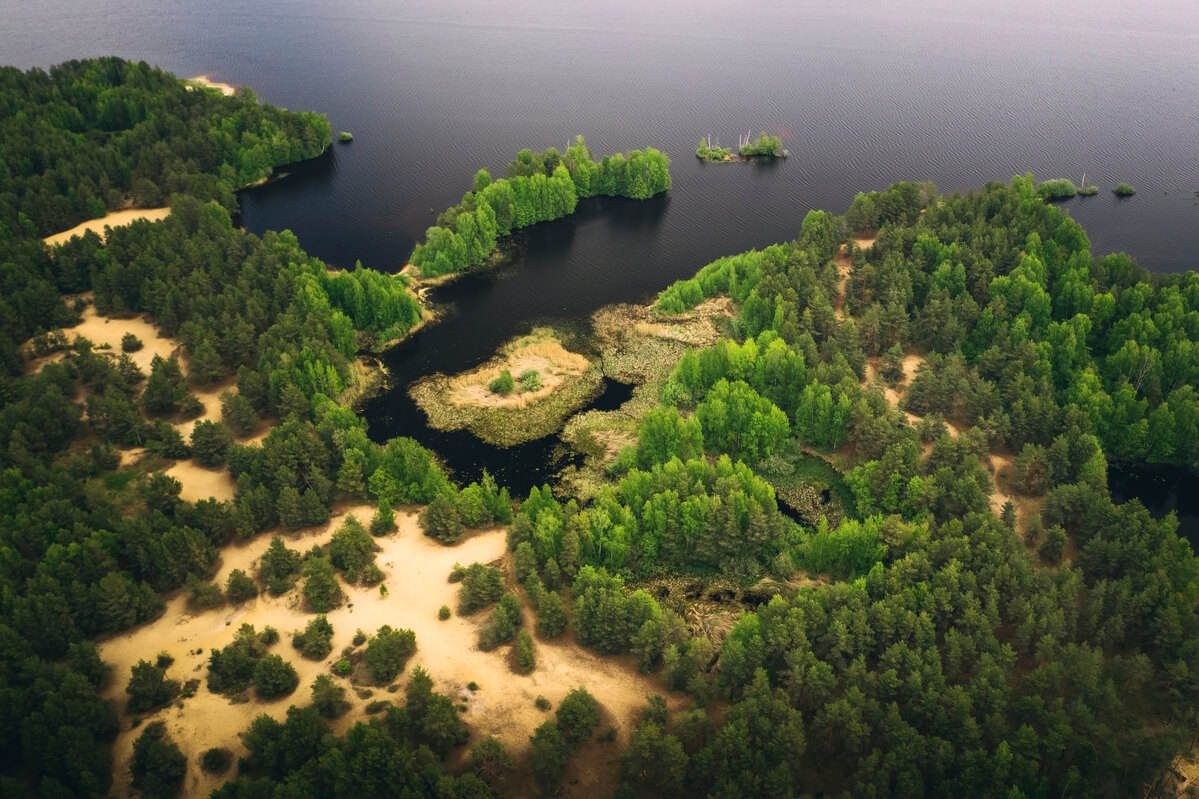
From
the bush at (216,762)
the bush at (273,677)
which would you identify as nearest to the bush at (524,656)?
the bush at (273,677)

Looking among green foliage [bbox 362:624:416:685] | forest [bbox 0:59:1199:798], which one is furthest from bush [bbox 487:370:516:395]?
green foliage [bbox 362:624:416:685]

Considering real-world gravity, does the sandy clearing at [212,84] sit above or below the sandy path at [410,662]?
above

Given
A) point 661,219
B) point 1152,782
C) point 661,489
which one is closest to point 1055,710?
point 1152,782

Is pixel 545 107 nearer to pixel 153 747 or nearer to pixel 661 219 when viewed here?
pixel 661 219

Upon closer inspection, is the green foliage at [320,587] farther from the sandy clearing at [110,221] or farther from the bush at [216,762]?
the sandy clearing at [110,221]

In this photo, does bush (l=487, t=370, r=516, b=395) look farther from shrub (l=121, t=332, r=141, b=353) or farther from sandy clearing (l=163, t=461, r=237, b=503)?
shrub (l=121, t=332, r=141, b=353)

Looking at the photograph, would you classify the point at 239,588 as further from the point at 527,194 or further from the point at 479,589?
the point at 527,194
